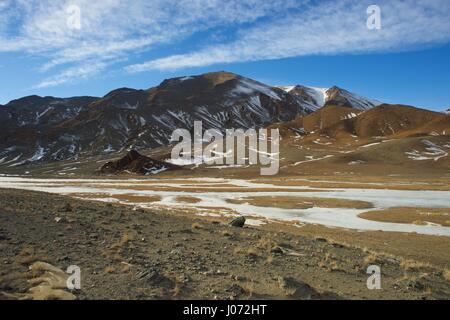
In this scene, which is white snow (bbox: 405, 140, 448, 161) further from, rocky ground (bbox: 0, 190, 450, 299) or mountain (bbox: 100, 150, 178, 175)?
rocky ground (bbox: 0, 190, 450, 299)

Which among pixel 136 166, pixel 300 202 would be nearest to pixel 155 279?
pixel 300 202

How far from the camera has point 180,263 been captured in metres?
16.1

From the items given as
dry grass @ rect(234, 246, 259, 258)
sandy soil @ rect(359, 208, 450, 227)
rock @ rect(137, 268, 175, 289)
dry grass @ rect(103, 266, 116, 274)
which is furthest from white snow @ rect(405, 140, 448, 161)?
dry grass @ rect(103, 266, 116, 274)

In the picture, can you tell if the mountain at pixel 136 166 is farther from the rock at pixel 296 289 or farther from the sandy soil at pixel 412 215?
the rock at pixel 296 289

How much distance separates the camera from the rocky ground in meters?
13.1

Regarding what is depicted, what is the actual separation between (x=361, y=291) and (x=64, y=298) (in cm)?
1040

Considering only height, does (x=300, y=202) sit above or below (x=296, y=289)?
below

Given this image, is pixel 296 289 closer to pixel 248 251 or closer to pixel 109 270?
pixel 248 251

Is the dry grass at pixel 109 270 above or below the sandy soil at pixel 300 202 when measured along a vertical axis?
above

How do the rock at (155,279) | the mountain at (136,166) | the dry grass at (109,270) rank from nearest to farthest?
the rock at (155,279) → the dry grass at (109,270) → the mountain at (136,166)

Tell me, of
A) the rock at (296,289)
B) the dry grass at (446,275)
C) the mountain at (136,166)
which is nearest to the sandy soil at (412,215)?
the dry grass at (446,275)

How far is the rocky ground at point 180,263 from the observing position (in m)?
13.1
